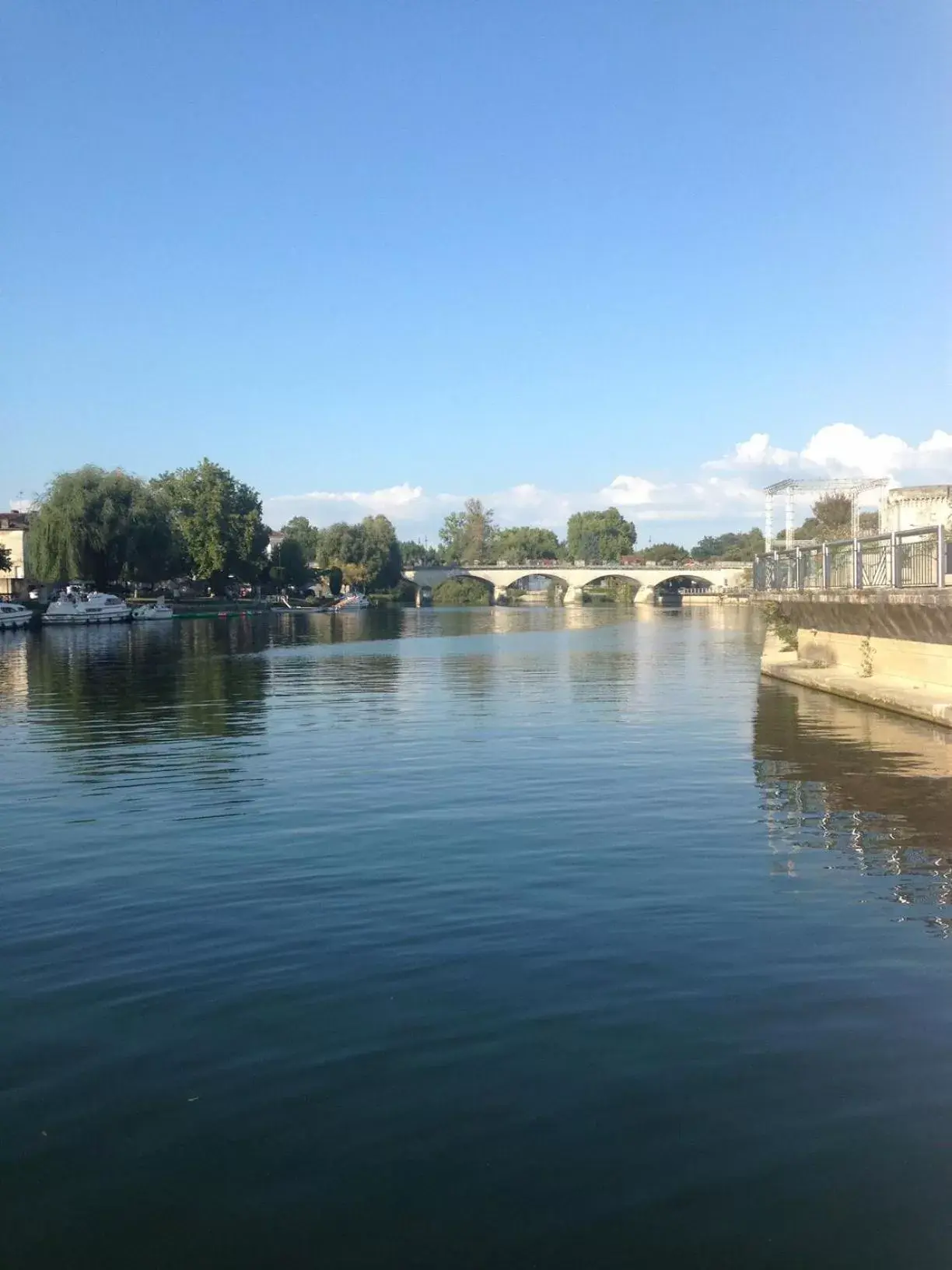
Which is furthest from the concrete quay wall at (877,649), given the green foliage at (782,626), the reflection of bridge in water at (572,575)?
the reflection of bridge in water at (572,575)

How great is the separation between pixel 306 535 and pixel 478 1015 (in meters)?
158

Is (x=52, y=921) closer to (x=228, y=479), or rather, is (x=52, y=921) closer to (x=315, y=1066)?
(x=315, y=1066)

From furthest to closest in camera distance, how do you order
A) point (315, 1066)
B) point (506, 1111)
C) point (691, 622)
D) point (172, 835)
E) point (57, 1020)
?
point (691, 622) → point (172, 835) → point (57, 1020) → point (315, 1066) → point (506, 1111)

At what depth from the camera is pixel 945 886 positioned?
9977 mm

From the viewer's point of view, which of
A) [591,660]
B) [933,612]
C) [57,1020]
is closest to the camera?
[57,1020]

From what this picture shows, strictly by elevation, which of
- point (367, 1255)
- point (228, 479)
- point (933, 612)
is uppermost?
point (228, 479)

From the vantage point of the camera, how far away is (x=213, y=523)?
113m

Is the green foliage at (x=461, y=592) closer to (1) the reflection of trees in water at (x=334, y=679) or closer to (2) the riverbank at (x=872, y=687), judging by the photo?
(1) the reflection of trees in water at (x=334, y=679)

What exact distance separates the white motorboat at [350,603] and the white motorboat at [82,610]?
130 feet

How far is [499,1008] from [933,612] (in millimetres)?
14729

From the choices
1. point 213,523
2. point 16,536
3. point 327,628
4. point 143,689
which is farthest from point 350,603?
point 143,689

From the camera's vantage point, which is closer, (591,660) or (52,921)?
(52,921)

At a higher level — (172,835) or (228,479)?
(228,479)

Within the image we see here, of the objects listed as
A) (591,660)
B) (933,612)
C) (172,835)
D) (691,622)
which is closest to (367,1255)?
(172,835)
